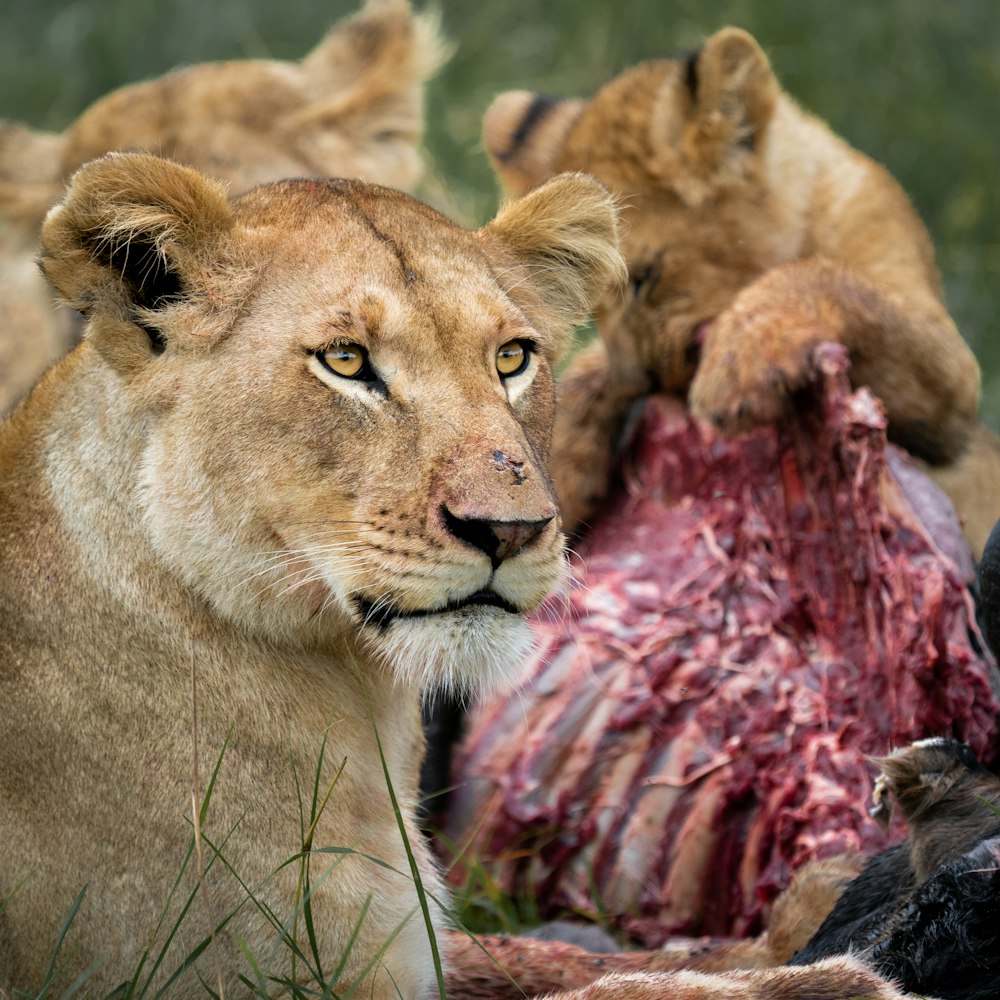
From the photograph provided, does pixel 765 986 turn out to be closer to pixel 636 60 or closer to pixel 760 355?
pixel 760 355

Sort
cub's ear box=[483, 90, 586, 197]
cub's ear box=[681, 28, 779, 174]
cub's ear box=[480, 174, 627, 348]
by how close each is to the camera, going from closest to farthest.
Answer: cub's ear box=[480, 174, 627, 348] < cub's ear box=[681, 28, 779, 174] < cub's ear box=[483, 90, 586, 197]

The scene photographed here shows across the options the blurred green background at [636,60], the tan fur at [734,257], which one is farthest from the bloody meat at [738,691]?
the blurred green background at [636,60]

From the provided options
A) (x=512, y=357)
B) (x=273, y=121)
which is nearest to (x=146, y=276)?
(x=512, y=357)

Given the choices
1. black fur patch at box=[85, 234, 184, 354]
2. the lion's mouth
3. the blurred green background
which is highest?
black fur patch at box=[85, 234, 184, 354]

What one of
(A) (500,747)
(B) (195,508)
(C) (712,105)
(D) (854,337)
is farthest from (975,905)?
(C) (712,105)

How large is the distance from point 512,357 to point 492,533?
1.49 ft

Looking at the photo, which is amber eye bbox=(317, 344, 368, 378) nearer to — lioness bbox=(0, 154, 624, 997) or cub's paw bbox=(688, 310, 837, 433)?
lioness bbox=(0, 154, 624, 997)

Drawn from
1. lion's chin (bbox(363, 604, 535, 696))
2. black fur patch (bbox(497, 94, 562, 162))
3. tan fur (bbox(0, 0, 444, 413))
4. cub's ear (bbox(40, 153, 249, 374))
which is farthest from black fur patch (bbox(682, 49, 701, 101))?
lion's chin (bbox(363, 604, 535, 696))

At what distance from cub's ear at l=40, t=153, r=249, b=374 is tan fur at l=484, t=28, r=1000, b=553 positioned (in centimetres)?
179

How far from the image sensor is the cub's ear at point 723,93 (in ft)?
16.2

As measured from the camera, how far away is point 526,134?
18.0 feet

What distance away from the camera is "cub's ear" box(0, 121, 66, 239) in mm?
5906

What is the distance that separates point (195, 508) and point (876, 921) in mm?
1201

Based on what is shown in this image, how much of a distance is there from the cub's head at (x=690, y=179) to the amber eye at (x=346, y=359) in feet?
7.98
